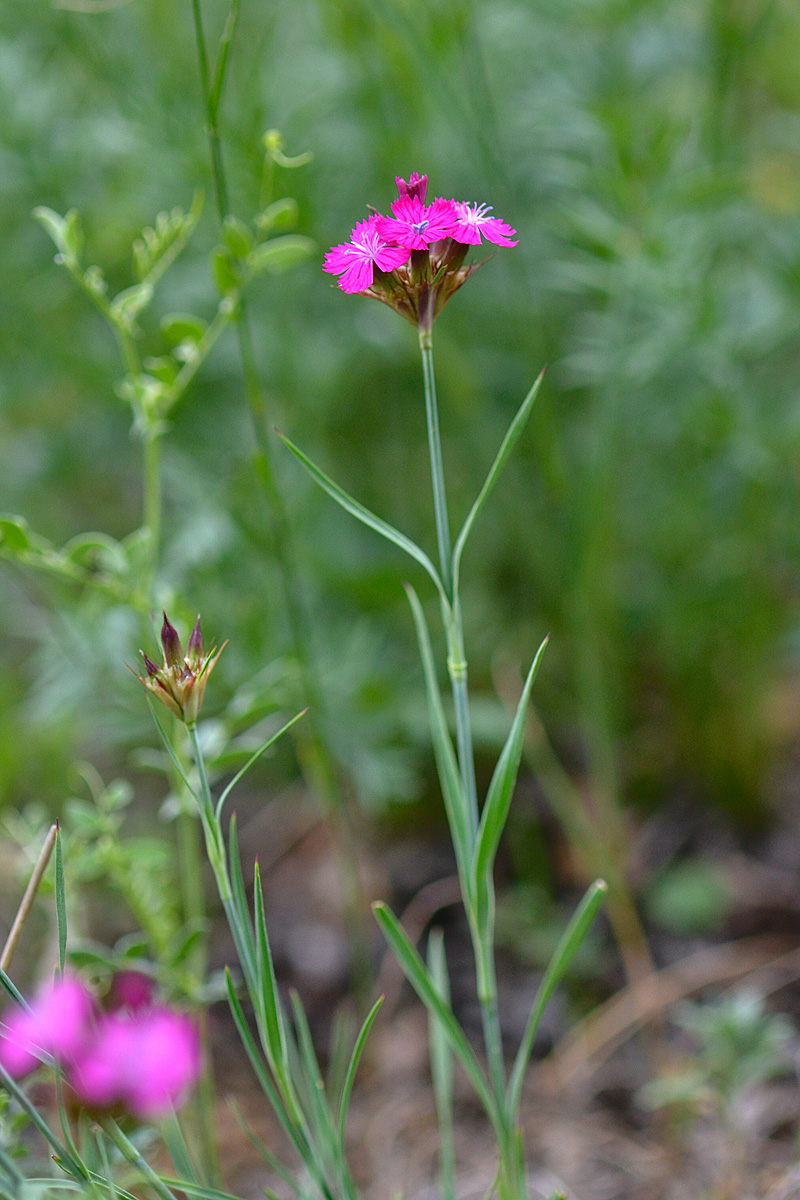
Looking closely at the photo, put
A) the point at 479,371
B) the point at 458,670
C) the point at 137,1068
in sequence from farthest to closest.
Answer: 1. the point at 479,371
2. the point at 458,670
3. the point at 137,1068

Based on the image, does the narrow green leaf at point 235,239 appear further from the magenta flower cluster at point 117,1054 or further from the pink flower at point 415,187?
the magenta flower cluster at point 117,1054

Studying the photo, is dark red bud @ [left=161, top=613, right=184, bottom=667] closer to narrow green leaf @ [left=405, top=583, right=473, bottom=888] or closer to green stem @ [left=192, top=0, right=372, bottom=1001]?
narrow green leaf @ [left=405, top=583, right=473, bottom=888]

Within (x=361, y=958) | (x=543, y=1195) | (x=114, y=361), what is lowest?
(x=543, y=1195)

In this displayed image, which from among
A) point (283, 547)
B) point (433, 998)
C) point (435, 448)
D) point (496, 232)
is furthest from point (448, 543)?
point (283, 547)

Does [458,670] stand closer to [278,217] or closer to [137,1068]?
[137,1068]

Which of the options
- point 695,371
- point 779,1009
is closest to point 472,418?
point 695,371

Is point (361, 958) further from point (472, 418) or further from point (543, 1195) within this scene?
point (472, 418)

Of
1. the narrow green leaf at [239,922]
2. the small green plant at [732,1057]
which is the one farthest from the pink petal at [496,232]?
the small green plant at [732,1057]
